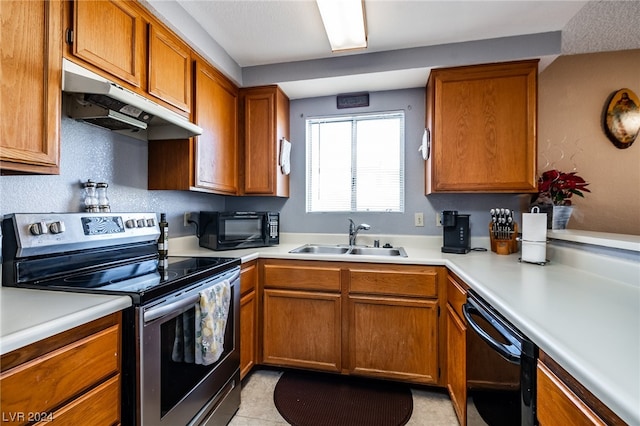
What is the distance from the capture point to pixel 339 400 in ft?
6.05

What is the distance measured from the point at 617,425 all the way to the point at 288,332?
1763 millimetres

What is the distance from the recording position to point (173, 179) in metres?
1.96

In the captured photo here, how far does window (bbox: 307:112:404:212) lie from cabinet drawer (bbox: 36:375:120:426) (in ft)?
6.47

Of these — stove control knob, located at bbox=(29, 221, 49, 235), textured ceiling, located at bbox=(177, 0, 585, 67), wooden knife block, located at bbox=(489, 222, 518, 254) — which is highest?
textured ceiling, located at bbox=(177, 0, 585, 67)

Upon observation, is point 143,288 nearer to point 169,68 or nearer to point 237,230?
point 237,230

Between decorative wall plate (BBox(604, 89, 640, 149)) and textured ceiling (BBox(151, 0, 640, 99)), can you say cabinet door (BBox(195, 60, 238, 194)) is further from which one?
decorative wall plate (BBox(604, 89, 640, 149))

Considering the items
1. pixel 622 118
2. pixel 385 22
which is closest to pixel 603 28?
pixel 622 118

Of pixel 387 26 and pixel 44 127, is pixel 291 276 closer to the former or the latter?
pixel 44 127

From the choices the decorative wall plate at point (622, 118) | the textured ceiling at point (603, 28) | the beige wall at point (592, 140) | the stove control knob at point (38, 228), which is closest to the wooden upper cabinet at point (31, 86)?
the stove control knob at point (38, 228)

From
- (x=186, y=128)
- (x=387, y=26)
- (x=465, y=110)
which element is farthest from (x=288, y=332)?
(x=387, y=26)

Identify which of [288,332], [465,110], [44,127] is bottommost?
[288,332]

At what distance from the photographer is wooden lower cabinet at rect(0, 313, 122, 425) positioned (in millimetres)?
708

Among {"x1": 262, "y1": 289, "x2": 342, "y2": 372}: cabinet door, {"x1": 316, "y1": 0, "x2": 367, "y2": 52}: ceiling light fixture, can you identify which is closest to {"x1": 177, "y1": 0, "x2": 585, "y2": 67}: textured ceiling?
{"x1": 316, "y1": 0, "x2": 367, "y2": 52}: ceiling light fixture

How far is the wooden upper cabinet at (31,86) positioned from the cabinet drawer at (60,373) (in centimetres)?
68
